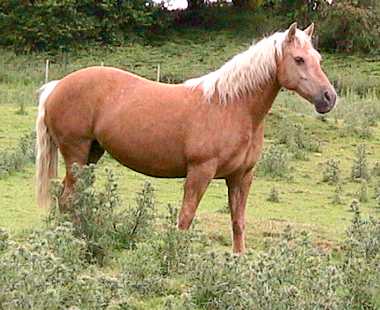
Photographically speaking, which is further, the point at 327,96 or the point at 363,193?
the point at 363,193

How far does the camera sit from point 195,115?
693cm

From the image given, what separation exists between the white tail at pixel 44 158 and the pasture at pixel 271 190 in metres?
0.27

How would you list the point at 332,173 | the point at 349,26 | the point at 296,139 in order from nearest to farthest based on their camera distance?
the point at 332,173 < the point at 296,139 < the point at 349,26

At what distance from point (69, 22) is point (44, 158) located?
24.7 m

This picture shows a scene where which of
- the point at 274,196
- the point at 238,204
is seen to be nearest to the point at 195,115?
the point at 238,204

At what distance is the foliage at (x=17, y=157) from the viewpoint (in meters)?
10.9

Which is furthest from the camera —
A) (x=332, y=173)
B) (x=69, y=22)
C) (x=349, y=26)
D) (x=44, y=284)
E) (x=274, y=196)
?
(x=69, y=22)

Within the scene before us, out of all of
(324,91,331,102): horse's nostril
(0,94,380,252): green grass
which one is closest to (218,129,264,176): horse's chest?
(324,91,331,102): horse's nostril

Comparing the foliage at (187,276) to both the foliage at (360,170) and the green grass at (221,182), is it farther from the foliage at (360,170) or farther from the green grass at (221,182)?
the foliage at (360,170)

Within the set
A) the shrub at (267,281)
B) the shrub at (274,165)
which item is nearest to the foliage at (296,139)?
the shrub at (274,165)

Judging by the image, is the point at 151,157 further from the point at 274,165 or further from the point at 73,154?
the point at 274,165

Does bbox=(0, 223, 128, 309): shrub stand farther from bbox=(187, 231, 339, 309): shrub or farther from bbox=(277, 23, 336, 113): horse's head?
bbox=(277, 23, 336, 113): horse's head

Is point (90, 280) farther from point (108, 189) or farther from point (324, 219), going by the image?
point (324, 219)

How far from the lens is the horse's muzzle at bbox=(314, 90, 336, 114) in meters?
6.83
